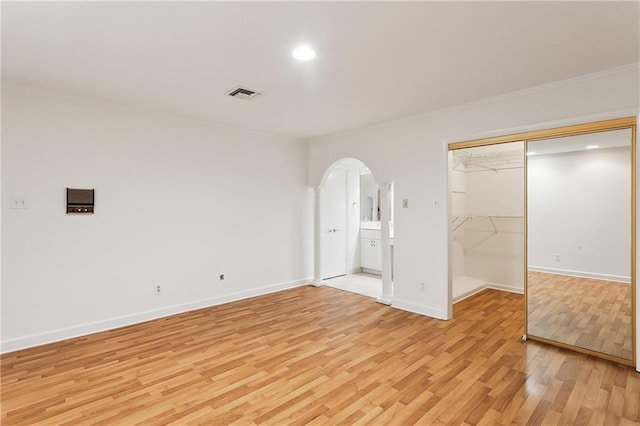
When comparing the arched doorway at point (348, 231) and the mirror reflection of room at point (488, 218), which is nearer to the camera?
the mirror reflection of room at point (488, 218)

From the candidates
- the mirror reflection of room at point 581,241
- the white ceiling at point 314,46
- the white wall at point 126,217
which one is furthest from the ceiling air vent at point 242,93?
the mirror reflection of room at point 581,241

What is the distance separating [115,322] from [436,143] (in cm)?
434

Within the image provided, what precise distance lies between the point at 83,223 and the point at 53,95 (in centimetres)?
135

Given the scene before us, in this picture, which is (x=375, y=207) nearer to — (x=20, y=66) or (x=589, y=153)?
(x=589, y=153)

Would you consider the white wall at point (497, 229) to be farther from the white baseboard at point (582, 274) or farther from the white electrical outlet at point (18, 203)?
the white electrical outlet at point (18, 203)

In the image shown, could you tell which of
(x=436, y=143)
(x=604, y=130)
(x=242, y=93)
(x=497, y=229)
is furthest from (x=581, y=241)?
(x=242, y=93)

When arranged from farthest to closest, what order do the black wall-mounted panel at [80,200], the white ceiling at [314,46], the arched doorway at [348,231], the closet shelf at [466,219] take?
the arched doorway at [348,231]
the closet shelf at [466,219]
the black wall-mounted panel at [80,200]
the white ceiling at [314,46]

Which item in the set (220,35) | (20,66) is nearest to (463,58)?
(220,35)

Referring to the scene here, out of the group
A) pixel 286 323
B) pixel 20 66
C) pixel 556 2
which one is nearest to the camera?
pixel 556 2

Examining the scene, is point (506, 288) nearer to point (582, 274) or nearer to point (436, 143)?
point (582, 274)

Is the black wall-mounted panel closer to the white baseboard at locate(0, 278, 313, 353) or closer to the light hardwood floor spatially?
the white baseboard at locate(0, 278, 313, 353)

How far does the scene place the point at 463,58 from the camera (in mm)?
2549

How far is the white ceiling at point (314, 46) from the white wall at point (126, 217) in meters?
0.53

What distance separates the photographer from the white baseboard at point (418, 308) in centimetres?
402
